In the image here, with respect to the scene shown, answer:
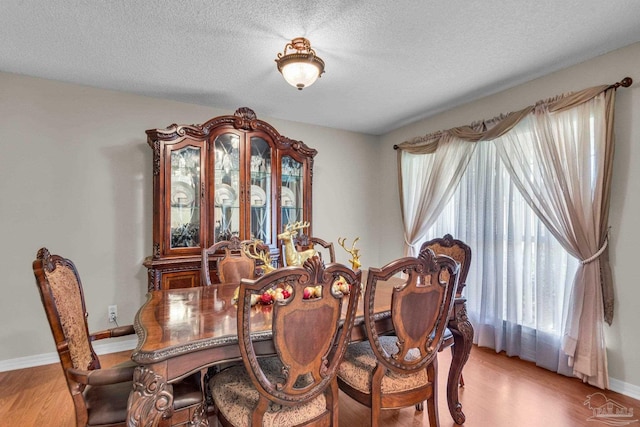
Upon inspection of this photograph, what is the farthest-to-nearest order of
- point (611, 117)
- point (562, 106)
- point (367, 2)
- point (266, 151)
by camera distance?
point (266, 151) < point (562, 106) < point (611, 117) < point (367, 2)

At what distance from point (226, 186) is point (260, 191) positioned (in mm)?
357

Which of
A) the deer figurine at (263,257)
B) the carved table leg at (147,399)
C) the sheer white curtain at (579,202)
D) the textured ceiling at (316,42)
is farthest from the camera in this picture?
the sheer white curtain at (579,202)

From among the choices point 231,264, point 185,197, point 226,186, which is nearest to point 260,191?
point 226,186

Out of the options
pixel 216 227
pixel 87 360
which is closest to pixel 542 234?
pixel 216 227

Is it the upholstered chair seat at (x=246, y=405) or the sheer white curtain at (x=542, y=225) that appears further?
the sheer white curtain at (x=542, y=225)

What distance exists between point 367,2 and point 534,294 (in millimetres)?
2646

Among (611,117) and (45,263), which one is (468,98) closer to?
(611,117)

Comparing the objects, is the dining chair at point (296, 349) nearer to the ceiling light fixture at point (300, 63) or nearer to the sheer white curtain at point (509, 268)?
the ceiling light fixture at point (300, 63)

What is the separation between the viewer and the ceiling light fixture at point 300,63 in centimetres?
191

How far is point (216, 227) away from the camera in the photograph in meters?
3.07

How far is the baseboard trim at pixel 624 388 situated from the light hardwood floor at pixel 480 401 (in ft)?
0.15

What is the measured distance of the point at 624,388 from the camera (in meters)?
2.22

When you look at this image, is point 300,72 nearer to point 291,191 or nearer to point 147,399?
point 291,191

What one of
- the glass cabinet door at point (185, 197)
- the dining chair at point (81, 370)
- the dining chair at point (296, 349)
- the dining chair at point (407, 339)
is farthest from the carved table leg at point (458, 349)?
the glass cabinet door at point (185, 197)
